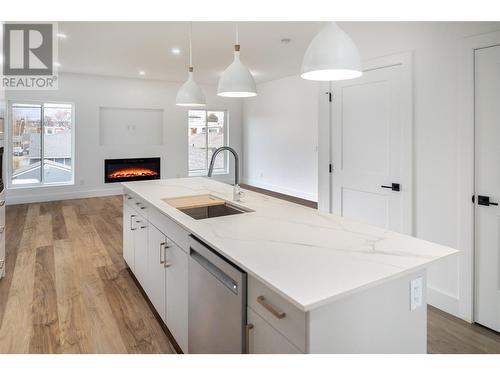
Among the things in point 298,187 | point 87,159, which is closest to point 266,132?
point 298,187

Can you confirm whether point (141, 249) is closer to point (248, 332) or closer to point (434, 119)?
point (248, 332)

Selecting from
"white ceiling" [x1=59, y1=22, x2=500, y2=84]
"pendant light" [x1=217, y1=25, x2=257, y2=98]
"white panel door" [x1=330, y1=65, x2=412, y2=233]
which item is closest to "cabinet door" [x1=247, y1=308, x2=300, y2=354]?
"pendant light" [x1=217, y1=25, x2=257, y2=98]

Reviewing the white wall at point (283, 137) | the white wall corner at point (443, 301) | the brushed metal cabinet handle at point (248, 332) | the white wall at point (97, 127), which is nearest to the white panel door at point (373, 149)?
the white wall corner at point (443, 301)

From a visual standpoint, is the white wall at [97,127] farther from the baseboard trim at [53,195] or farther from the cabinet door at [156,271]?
the cabinet door at [156,271]

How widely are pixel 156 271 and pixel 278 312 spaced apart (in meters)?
1.52

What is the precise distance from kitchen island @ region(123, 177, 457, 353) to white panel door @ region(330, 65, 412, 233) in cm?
124

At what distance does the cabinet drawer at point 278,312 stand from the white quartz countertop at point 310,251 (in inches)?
2.7

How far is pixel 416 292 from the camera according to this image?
1399 mm

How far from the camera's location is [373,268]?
4.20 feet

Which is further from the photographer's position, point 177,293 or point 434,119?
point 434,119

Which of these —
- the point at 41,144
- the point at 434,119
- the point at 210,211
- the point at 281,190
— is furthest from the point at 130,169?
the point at 434,119

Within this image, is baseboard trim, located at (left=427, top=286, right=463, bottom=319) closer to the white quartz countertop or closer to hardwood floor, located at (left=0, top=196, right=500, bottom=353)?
hardwood floor, located at (left=0, top=196, right=500, bottom=353)

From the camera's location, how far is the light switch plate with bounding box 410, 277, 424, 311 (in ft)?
4.53

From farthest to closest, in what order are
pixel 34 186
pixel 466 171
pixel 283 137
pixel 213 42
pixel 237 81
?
pixel 283 137 < pixel 34 186 < pixel 213 42 < pixel 466 171 < pixel 237 81
